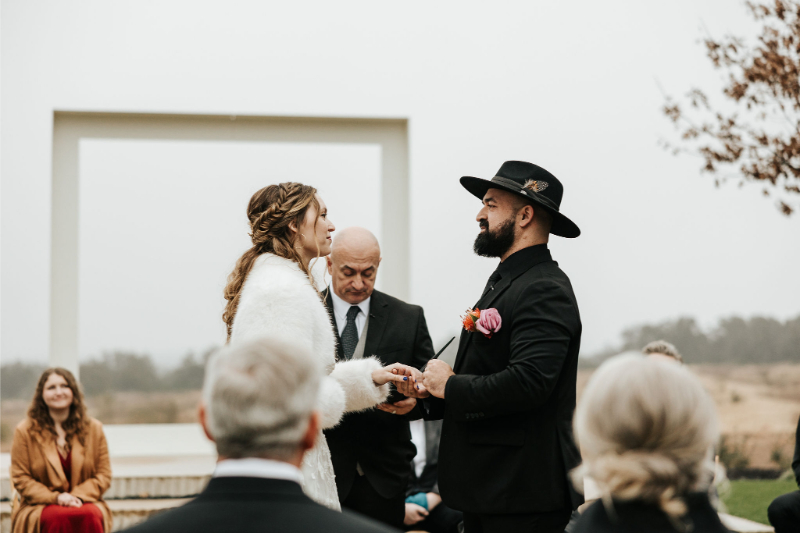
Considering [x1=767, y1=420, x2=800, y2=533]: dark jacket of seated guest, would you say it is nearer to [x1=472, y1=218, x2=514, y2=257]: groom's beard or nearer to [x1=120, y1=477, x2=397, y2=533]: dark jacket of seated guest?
[x1=472, y1=218, x2=514, y2=257]: groom's beard

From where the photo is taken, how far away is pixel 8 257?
17.6ft

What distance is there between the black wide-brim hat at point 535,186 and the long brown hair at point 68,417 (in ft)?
10.2

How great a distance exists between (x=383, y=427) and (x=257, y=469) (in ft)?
6.62

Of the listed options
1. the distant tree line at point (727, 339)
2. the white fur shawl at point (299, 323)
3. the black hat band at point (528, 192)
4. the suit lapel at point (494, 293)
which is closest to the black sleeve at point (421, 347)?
the suit lapel at point (494, 293)

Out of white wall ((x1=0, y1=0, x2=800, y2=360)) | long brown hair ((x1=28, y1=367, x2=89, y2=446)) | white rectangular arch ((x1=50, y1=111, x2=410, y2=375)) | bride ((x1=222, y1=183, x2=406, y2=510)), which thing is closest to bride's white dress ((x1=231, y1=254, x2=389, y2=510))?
bride ((x1=222, y1=183, x2=406, y2=510))

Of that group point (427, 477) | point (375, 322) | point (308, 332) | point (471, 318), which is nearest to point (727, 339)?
point (427, 477)

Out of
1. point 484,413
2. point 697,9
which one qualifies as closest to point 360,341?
point 484,413

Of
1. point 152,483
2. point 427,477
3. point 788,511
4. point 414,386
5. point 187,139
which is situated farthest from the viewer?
point 187,139

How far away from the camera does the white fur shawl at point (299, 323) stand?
2297 millimetres

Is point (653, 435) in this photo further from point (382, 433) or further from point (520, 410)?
point (382, 433)

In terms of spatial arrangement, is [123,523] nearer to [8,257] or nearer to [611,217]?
[8,257]

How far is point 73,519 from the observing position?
174 inches

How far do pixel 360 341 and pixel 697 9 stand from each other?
14.4ft

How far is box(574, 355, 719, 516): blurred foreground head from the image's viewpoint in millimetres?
1291
